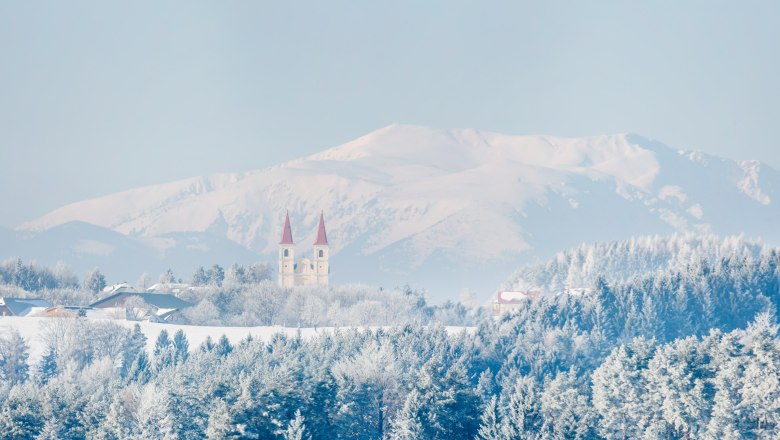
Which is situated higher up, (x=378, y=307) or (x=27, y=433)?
(x=378, y=307)

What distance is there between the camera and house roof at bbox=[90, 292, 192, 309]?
586 ft

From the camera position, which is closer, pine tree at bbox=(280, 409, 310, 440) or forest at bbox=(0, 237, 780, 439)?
pine tree at bbox=(280, 409, 310, 440)

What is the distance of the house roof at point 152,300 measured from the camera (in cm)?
17850

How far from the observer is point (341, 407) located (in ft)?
272

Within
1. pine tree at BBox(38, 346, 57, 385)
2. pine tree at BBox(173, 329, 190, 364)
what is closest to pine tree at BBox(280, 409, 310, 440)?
pine tree at BBox(173, 329, 190, 364)

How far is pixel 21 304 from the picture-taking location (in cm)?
17100

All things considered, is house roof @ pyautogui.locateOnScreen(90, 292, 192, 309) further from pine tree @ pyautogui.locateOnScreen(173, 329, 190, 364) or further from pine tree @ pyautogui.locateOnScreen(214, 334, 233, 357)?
pine tree @ pyautogui.locateOnScreen(214, 334, 233, 357)

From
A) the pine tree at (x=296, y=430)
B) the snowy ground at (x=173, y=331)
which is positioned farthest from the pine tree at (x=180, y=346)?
the pine tree at (x=296, y=430)

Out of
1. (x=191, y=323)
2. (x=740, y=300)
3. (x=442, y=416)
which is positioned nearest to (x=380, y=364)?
(x=442, y=416)

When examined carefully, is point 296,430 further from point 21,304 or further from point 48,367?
point 21,304

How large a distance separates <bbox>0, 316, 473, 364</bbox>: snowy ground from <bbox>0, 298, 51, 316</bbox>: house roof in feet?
40.8

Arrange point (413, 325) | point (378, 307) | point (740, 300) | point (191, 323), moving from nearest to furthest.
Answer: point (413, 325) < point (740, 300) < point (191, 323) < point (378, 307)

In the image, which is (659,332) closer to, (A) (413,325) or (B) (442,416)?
(A) (413,325)

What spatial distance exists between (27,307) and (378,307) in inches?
1410
